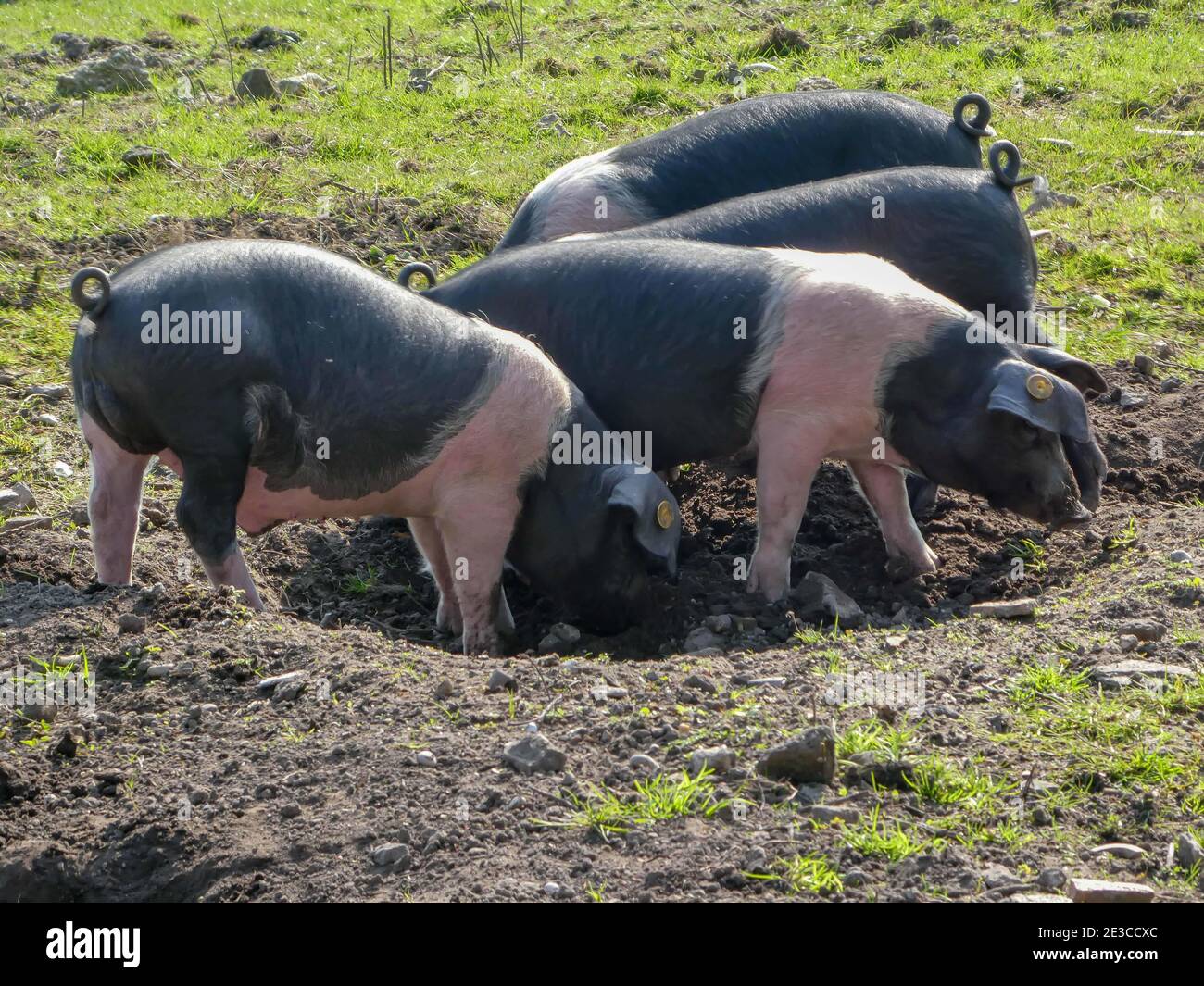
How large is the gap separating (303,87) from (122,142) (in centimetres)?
179

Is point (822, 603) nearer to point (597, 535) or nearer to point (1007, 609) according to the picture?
point (1007, 609)

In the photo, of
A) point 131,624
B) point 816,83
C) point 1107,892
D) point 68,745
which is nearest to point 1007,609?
point 1107,892

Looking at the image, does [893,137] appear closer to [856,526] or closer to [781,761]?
[856,526]

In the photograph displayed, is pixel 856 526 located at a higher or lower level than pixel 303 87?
lower

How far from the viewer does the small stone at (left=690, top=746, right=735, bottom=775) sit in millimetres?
3887

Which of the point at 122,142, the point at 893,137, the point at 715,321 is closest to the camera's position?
the point at 715,321

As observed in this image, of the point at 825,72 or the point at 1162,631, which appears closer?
the point at 1162,631

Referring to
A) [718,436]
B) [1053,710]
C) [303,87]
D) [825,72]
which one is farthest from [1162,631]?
[303,87]

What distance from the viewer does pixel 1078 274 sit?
8.77 meters

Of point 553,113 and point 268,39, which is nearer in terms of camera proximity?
point 553,113

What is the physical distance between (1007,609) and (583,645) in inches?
59.8

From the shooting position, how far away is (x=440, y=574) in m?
5.91

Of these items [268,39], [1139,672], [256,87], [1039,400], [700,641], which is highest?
[268,39]

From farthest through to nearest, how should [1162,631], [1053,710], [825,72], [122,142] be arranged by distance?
[825,72]
[122,142]
[1162,631]
[1053,710]
